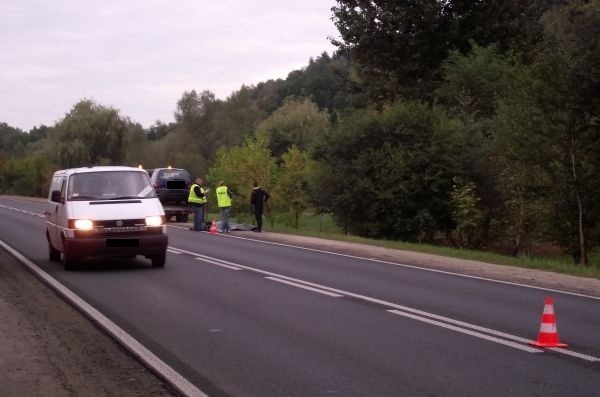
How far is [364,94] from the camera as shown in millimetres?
39812

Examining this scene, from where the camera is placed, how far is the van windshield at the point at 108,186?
15.0 meters

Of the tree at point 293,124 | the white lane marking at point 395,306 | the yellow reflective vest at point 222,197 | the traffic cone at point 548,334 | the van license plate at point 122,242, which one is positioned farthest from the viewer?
the tree at point 293,124

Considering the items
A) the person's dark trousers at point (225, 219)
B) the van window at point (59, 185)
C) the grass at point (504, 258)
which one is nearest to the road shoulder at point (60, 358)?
the van window at point (59, 185)

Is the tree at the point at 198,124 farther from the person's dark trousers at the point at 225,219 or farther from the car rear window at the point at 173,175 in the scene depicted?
the person's dark trousers at the point at 225,219

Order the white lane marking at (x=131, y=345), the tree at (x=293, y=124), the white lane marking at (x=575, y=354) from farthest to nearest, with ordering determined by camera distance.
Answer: the tree at (x=293, y=124) → the white lane marking at (x=575, y=354) → the white lane marking at (x=131, y=345)

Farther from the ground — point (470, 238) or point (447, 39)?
point (447, 39)

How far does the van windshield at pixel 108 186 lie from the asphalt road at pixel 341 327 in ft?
4.87

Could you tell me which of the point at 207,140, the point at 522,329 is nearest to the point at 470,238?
the point at 522,329

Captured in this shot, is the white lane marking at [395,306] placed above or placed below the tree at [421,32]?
below

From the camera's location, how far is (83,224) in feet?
46.3

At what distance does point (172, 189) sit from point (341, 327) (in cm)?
2419

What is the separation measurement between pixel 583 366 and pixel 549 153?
14331 mm

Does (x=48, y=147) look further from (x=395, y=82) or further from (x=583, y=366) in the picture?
(x=583, y=366)

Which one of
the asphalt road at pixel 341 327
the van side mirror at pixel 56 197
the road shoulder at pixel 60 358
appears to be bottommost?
the road shoulder at pixel 60 358
